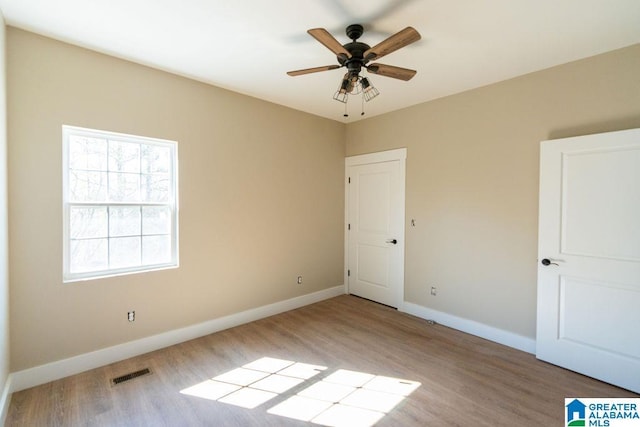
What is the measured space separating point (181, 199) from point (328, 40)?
2.18 m

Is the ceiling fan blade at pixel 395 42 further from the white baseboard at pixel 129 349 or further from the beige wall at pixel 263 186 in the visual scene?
the white baseboard at pixel 129 349

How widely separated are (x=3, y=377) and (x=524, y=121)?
4947 millimetres

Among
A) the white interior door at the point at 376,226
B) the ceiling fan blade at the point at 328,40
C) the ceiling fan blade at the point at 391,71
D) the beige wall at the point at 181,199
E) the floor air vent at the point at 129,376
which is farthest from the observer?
the white interior door at the point at 376,226

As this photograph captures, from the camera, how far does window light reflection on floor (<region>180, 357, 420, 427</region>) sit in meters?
2.07

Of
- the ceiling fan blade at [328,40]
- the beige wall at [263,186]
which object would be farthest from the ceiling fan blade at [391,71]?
the beige wall at [263,186]

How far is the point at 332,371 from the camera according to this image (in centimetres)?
259

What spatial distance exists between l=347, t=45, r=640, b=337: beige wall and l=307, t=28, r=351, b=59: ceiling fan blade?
1.27 metres

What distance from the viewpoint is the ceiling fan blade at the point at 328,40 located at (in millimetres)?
1783

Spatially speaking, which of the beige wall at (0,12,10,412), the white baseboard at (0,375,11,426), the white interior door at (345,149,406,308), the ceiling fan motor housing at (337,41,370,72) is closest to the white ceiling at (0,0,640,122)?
the ceiling fan motor housing at (337,41,370,72)

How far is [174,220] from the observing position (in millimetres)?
3066

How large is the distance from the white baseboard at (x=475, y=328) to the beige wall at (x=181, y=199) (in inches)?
A: 54.1

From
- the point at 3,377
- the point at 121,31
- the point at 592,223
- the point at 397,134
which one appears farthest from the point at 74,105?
the point at 592,223

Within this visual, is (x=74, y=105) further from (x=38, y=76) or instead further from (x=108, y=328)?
(x=108, y=328)

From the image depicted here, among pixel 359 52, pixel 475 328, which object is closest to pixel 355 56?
pixel 359 52
